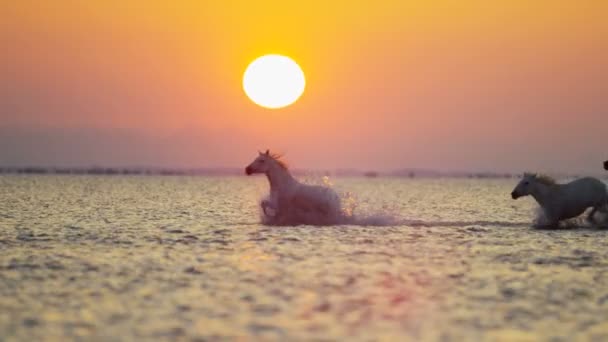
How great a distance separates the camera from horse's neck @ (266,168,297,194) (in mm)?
21641

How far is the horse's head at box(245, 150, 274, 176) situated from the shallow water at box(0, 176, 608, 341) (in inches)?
70.3

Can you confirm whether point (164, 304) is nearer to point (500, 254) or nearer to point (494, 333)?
point (494, 333)

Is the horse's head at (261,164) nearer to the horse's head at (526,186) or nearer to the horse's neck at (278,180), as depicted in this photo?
the horse's neck at (278,180)

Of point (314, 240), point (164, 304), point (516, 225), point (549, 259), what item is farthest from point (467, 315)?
point (516, 225)

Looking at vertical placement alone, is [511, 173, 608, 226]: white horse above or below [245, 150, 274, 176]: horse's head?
below

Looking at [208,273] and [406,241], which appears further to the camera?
[406,241]

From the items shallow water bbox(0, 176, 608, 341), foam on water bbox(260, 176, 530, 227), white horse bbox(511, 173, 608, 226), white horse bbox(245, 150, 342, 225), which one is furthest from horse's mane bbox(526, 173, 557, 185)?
white horse bbox(245, 150, 342, 225)

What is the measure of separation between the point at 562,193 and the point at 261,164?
7.98m

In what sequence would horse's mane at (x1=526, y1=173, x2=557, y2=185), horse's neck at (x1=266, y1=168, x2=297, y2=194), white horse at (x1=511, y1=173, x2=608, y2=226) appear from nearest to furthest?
1. white horse at (x1=511, y1=173, x2=608, y2=226)
2. horse's mane at (x1=526, y1=173, x2=557, y2=185)
3. horse's neck at (x1=266, y1=168, x2=297, y2=194)

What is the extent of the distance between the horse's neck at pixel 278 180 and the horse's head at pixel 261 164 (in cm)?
21

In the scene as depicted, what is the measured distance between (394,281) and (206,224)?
12576 millimetres

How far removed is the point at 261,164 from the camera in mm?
21844

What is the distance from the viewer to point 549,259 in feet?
50.4

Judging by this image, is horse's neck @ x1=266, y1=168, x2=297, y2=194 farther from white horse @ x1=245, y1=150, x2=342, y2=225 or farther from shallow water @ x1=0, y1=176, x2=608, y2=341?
shallow water @ x1=0, y1=176, x2=608, y2=341
